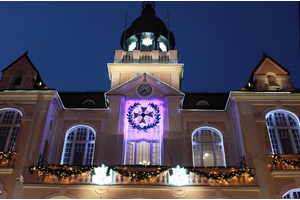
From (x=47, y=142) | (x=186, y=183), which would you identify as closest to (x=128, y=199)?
(x=186, y=183)

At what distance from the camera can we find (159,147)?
80.8 feet

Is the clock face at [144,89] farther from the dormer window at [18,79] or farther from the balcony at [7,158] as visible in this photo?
the balcony at [7,158]

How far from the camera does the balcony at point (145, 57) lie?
99.1 ft

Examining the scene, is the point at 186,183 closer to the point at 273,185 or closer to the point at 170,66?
the point at 273,185

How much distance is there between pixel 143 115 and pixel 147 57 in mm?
7094

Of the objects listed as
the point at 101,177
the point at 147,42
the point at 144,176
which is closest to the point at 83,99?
the point at 147,42

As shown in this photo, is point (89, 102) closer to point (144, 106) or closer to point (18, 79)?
point (144, 106)

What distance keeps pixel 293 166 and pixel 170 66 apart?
13.0m

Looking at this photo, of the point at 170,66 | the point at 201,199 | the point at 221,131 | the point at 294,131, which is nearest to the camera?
the point at 201,199

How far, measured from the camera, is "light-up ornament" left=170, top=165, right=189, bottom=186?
20.8 m

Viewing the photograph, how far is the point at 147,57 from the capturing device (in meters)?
30.6

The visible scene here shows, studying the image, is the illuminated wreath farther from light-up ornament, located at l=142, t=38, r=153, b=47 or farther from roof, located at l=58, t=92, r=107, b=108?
light-up ornament, located at l=142, t=38, r=153, b=47

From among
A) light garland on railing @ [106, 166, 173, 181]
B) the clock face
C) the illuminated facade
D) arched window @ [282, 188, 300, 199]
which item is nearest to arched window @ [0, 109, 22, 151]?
the illuminated facade

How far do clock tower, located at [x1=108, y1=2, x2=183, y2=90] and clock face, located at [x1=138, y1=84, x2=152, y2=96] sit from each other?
1970 millimetres
